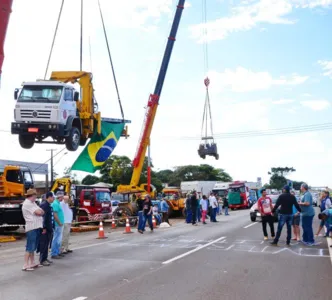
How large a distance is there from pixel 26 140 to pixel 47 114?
45.3 inches

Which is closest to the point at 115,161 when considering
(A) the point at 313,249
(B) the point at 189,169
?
(B) the point at 189,169

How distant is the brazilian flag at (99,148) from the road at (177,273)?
289 cm

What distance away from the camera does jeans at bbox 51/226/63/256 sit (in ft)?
38.1

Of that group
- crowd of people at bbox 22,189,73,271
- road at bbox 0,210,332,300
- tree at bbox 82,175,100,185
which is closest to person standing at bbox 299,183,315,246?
road at bbox 0,210,332,300

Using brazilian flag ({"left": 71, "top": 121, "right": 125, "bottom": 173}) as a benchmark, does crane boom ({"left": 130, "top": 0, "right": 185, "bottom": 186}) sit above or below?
above

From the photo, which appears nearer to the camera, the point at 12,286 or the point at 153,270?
the point at 12,286

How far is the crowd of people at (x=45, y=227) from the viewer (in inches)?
388

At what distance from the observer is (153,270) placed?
9.57 m

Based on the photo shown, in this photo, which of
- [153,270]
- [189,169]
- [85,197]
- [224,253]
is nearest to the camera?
[153,270]

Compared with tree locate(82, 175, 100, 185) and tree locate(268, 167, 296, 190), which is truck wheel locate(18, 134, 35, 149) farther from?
tree locate(268, 167, 296, 190)

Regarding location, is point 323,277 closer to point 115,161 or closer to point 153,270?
point 153,270

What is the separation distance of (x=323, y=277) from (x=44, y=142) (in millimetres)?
9638

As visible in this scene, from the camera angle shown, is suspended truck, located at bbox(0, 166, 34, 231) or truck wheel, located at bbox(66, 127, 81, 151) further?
suspended truck, located at bbox(0, 166, 34, 231)

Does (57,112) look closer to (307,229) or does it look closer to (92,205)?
(307,229)
